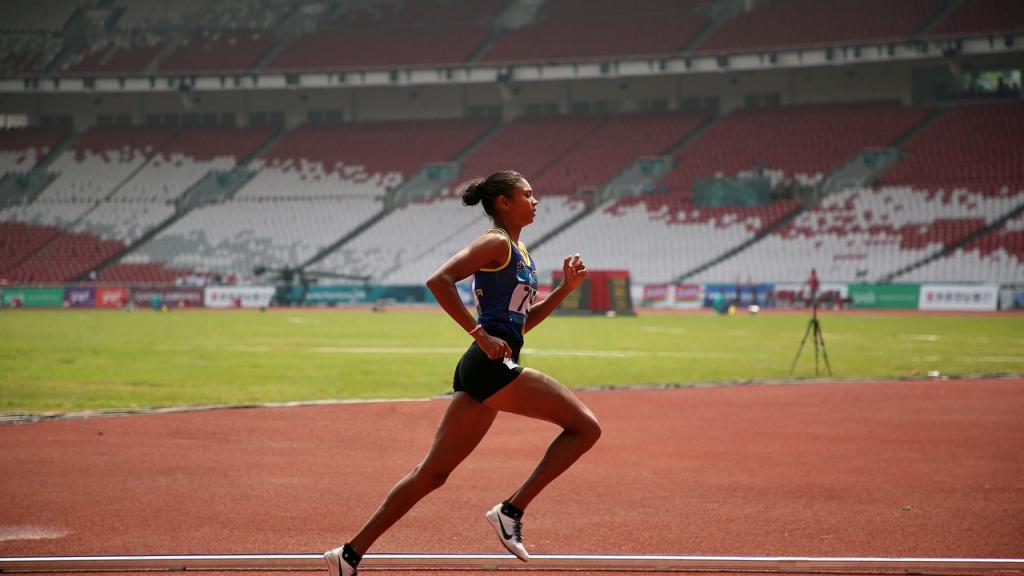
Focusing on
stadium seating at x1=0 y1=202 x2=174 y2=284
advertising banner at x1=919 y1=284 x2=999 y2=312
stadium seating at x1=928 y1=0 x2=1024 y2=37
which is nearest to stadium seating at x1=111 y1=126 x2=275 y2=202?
stadium seating at x1=0 y1=202 x2=174 y2=284

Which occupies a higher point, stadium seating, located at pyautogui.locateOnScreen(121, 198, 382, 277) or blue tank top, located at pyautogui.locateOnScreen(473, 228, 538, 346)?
stadium seating, located at pyautogui.locateOnScreen(121, 198, 382, 277)

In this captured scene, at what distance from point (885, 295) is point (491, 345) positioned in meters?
48.0

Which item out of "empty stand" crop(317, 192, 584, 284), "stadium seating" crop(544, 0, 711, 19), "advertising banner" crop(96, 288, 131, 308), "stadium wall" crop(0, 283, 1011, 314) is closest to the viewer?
"stadium wall" crop(0, 283, 1011, 314)

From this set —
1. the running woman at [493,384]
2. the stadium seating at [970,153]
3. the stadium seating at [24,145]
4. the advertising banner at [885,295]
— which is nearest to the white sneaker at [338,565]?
the running woman at [493,384]

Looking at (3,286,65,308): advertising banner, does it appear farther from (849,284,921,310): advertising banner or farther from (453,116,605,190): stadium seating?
(849,284,921,310): advertising banner

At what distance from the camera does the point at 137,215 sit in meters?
71.8

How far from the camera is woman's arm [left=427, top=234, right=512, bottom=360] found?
5.94 meters

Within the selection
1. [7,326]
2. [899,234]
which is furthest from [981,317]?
[7,326]

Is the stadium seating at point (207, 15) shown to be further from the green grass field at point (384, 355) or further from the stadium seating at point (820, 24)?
the green grass field at point (384, 355)

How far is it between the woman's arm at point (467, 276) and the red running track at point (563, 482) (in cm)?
197

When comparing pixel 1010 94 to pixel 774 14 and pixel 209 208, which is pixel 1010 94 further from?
pixel 209 208

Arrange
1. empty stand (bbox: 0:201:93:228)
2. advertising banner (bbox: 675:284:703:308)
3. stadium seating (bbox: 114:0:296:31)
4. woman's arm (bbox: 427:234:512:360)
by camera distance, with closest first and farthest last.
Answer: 1. woman's arm (bbox: 427:234:512:360)
2. advertising banner (bbox: 675:284:703:308)
3. empty stand (bbox: 0:201:93:228)
4. stadium seating (bbox: 114:0:296:31)

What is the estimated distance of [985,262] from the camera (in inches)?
1994

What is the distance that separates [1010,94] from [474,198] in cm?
6497
